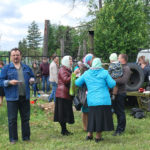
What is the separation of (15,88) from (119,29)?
9719mm

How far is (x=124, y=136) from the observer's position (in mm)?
5531

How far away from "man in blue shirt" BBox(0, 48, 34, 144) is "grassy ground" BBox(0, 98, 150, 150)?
1.51 ft

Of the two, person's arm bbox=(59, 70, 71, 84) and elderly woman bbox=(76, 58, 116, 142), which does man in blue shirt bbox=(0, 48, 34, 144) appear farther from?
elderly woman bbox=(76, 58, 116, 142)

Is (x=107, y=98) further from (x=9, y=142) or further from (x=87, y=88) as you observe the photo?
(x=9, y=142)

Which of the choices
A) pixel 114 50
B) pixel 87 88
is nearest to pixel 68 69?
pixel 87 88

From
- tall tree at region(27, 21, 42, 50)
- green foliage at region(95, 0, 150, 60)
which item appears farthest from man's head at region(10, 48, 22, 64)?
tall tree at region(27, 21, 42, 50)

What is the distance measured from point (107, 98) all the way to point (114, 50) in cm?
912

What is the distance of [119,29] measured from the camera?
13617 millimetres

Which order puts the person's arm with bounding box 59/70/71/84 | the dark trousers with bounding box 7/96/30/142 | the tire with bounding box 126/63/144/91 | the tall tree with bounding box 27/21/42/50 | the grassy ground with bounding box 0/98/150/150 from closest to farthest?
the grassy ground with bounding box 0/98/150/150 → the dark trousers with bounding box 7/96/30/142 → the person's arm with bounding box 59/70/71/84 → the tire with bounding box 126/63/144/91 → the tall tree with bounding box 27/21/42/50

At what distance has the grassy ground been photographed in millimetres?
4789

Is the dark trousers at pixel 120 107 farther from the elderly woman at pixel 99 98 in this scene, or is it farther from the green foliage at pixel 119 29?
the green foliage at pixel 119 29

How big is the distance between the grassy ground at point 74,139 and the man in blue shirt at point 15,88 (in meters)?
0.46

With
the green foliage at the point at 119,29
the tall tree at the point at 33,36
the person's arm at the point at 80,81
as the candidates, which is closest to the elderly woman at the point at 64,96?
the person's arm at the point at 80,81

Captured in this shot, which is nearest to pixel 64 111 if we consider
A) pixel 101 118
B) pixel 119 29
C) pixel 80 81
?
pixel 80 81
